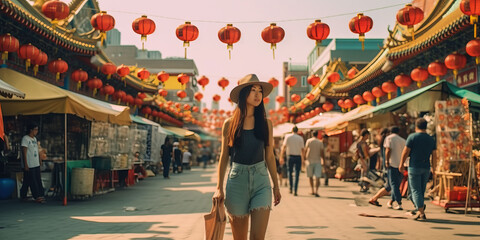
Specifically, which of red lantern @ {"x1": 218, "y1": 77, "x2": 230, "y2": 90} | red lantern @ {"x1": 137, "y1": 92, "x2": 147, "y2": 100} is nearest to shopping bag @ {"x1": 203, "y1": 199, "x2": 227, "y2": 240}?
red lantern @ {"x1": 218, "y1": 77, "x2": 230, "y2": 90}

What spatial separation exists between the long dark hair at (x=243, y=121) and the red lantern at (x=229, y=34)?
7367mm

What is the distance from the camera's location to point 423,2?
→ 20.2 metres

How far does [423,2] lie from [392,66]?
193 inches

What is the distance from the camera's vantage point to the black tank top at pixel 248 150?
13.0ft

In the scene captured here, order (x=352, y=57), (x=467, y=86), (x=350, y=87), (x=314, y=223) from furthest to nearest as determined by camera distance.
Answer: (x=352, y=57) → (x=350, y=87) → (x=467, y=86) → (x=314, y=223)

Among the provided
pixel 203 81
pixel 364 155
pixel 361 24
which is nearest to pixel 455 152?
pixel 361 24

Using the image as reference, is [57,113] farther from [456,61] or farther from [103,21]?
[456,61]

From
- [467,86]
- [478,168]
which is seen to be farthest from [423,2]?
[478,168]

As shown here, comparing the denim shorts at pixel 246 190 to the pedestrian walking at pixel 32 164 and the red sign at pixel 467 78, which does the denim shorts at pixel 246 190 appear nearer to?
the pedestrian walking at pixel 32 164

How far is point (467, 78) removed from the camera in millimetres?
13617

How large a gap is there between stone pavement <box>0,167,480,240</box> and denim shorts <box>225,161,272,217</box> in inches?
99.4

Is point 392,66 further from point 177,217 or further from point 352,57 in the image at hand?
point 352,57

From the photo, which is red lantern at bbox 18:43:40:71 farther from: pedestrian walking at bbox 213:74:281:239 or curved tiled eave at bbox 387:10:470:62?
curved tiled eave at bbox 387:10:470:62

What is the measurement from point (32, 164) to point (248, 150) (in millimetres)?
7849
